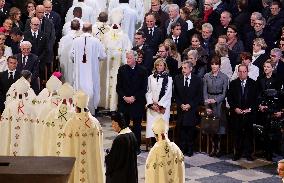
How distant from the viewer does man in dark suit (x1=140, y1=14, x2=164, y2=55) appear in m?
17.7

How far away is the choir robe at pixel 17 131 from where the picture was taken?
13805mm

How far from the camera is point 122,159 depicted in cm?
1131

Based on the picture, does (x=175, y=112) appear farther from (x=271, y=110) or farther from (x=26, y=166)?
(x=26, y=166)

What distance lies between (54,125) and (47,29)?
5.18m

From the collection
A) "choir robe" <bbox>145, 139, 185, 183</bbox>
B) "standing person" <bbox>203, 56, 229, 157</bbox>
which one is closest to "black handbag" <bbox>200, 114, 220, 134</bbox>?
"standing person" <bbox>203, 56, 229, 157</bbox>

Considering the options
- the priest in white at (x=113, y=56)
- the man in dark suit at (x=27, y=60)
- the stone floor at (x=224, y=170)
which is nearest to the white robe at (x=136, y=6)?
the priest in white at (x=113, y=56)

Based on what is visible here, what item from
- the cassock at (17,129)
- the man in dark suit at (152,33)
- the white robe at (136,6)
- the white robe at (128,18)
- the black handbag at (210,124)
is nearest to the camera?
the cassock at (17,129)

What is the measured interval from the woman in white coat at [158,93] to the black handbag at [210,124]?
2.46ft

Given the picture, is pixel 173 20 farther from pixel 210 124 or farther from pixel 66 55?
pixel 210 124

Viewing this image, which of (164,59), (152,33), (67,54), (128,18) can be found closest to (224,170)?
(164,59)

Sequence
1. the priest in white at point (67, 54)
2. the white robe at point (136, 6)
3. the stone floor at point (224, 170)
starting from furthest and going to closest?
the white robe at point (136, 6) → the priest in white at point (67, 54) → the stone floor at point (224, 170)

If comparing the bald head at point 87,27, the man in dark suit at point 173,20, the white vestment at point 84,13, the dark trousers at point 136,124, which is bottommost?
the dark trousers at point 136,124

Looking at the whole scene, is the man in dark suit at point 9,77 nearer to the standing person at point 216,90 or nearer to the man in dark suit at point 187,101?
the man in dark suit at point 187,101

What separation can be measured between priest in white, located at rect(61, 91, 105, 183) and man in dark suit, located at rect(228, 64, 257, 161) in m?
3.70
